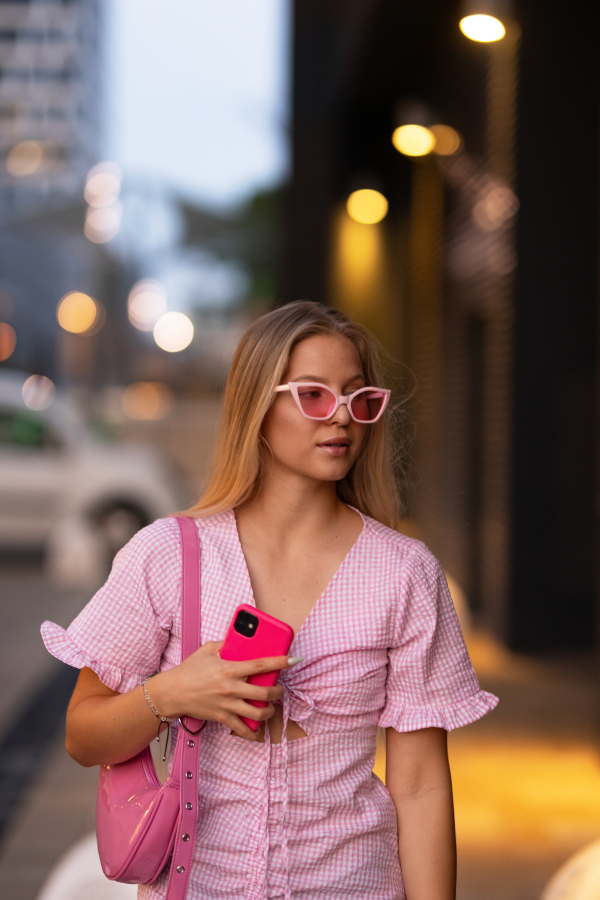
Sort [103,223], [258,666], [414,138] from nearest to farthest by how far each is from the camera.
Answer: [258,666], [414,138], [103,223]

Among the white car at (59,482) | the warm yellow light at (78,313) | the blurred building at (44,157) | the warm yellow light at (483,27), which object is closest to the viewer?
the warm yellow light at (483,27)

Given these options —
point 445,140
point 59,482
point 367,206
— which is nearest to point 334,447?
point 445,140

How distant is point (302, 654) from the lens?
161cm

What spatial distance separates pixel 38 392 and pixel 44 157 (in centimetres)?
260

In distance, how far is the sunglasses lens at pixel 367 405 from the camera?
171cm

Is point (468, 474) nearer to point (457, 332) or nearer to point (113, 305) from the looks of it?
point (457, 332)

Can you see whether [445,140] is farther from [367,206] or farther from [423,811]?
[423,811]

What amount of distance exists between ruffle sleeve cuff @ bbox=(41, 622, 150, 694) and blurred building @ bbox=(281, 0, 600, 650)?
354cm

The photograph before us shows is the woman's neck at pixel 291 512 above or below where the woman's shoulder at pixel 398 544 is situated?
above

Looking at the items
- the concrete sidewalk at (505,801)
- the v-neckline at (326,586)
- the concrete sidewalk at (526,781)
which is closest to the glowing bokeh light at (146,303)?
the concrete sidewalk at (526,781)

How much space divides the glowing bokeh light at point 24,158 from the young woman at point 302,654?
31.9 feet

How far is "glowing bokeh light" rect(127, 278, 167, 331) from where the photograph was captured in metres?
13.7

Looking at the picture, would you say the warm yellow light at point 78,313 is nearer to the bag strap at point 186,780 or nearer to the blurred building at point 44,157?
the blurred building at point 44,157

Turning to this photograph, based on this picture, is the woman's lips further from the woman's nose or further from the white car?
the white car
